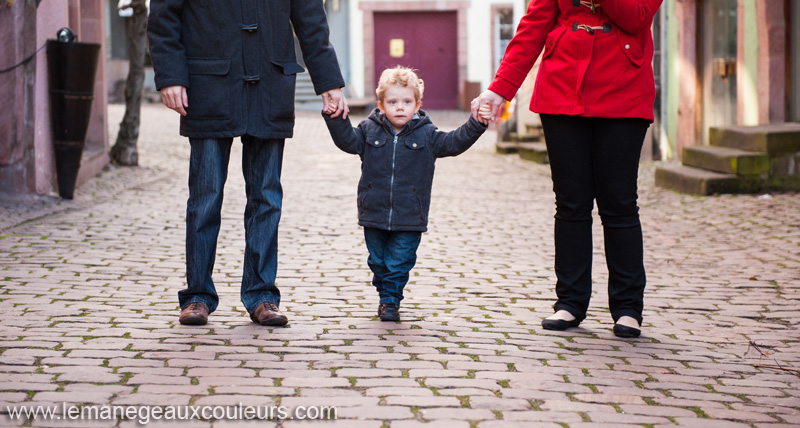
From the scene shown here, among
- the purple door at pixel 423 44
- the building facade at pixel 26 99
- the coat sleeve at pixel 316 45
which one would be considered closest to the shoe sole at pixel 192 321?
the coat sleeve at pixel 316 45

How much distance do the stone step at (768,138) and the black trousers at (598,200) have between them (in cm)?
617

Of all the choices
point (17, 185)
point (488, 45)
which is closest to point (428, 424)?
point (17, 185)

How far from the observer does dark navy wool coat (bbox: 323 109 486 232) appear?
4543 millimetres

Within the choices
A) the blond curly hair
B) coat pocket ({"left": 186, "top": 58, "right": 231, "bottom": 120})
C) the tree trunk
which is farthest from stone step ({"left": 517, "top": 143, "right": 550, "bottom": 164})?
coat pocket ({"left": 186, "top": 58, "right": 231, "bottom": 120})

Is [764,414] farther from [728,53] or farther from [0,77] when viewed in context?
[728,53]

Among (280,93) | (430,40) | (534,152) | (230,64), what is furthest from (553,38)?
(430,40)

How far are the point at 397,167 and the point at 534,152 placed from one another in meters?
11.0

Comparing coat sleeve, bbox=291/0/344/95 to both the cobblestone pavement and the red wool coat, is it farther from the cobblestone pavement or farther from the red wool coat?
the cobblestone pavement

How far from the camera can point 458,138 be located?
14.8ft

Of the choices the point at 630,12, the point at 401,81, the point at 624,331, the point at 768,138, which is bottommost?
the point at 624,331

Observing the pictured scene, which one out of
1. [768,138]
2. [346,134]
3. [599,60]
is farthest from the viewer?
[768,138]

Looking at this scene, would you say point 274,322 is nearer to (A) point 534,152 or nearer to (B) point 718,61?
(B) point 718,61

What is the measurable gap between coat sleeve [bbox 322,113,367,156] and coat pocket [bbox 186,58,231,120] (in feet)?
1.38

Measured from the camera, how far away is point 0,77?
28.5 feet
